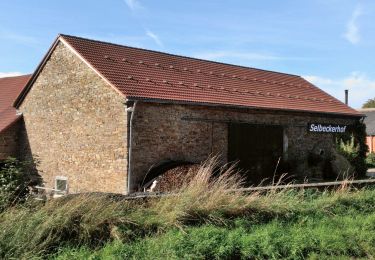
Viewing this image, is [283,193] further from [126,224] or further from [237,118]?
[237,118]

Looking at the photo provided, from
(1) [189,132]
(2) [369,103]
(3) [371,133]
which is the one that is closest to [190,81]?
(1) [189,132]

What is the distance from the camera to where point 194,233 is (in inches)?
300

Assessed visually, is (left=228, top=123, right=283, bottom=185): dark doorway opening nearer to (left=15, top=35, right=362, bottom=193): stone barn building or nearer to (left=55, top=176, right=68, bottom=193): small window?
(left=15, top=35, right=362, bottom=193): stone barn building

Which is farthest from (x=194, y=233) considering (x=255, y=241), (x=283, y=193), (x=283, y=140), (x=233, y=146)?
(x=283, y=140)

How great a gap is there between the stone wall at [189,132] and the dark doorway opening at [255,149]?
285mm

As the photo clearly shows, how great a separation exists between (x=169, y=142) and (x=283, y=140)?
6313 millimetres

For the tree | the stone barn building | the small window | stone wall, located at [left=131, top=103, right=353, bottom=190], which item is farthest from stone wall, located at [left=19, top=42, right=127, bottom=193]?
the tree

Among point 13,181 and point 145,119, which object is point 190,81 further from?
point 13,181

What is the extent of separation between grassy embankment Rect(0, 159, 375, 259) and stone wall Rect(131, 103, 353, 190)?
584 cm

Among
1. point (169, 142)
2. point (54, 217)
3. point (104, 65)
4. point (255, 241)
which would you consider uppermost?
point (104, 65)

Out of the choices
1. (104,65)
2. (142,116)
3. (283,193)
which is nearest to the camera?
(283,193)

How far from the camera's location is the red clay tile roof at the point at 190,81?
1688 cm

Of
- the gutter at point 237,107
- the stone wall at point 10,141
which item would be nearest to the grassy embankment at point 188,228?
the gutter at point 237,107

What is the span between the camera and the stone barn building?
15.8 meters
